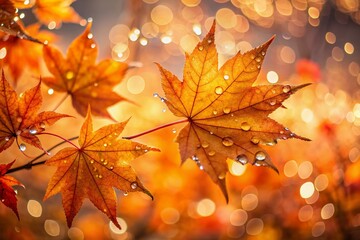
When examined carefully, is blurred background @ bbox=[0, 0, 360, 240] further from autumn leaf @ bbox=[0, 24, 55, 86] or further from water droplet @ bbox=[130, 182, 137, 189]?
water droplet @ bbox=[130, 182, 137, 189]

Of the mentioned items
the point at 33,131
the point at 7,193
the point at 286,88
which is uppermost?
the point at 286,88

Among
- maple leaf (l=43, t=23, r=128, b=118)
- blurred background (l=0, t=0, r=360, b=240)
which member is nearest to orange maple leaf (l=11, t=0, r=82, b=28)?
blurred background (l=0, t=0, r=360, b=240)

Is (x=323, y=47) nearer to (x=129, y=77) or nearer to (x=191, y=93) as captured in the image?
(x=129, y=77)

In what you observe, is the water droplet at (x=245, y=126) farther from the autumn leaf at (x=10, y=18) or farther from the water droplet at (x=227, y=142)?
the autumn leaf at (x=10, y=18)

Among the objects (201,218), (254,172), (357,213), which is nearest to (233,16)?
(254,172)

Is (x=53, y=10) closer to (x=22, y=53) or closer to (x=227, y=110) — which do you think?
(x=22, y=53)

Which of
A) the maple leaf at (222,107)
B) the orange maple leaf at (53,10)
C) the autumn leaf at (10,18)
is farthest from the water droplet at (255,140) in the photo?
the orange maple leaf at (53,10)

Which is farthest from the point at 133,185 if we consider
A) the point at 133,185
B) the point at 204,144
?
the point at 204,144
